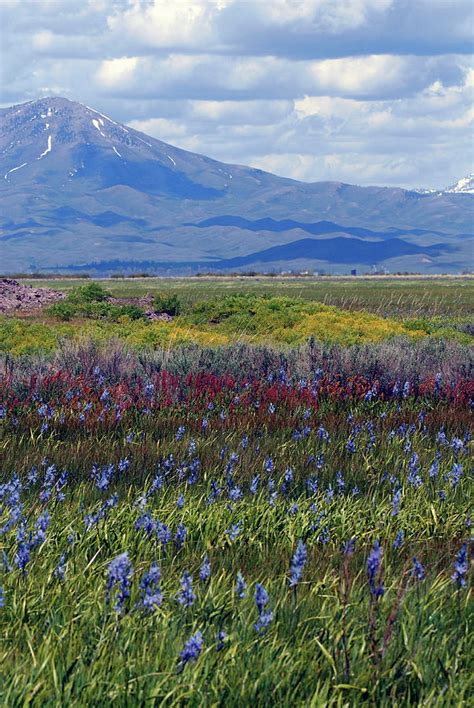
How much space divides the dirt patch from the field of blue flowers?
2223 cm

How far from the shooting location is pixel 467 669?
15.6 feet

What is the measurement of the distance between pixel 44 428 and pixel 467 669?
6.36 m

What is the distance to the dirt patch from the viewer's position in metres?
35.1

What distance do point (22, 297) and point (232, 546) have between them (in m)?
31.7

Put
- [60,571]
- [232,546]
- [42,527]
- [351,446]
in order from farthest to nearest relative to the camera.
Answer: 1. [351,446]
2. [232,546]
3. [42,527]
4. [60,571]

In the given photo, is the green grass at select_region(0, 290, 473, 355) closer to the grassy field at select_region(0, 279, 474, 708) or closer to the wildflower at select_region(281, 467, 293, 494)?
the grassy field at select_region(0, 279, 474, 708)

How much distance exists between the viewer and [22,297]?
37219 millimetres

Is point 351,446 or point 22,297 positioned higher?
point 351,446

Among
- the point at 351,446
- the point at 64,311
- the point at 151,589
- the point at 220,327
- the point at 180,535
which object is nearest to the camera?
the point at 151,589

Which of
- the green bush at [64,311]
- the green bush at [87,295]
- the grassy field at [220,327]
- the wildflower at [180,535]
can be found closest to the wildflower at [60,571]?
the wildflower at [180,535]

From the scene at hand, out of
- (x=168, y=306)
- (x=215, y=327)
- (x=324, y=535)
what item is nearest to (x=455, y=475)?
(x=324, y=535)

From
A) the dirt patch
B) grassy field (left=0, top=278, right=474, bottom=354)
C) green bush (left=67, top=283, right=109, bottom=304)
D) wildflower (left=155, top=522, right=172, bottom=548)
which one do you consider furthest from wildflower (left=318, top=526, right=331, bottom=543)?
the dirt patch

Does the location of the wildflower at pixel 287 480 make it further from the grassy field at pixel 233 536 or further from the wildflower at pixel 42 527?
the wildflower at pixel 42 527

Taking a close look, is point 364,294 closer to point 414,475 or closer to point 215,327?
point 215,327
